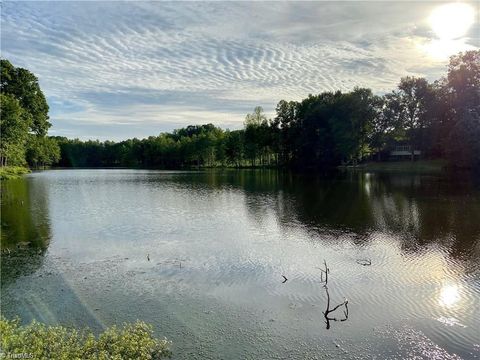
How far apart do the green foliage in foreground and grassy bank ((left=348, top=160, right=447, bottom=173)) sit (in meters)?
77.4

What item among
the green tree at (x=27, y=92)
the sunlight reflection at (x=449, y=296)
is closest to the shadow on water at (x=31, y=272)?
the sunlight reflection at (x=449, y=296)

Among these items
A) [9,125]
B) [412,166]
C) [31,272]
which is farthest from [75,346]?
[412,166]

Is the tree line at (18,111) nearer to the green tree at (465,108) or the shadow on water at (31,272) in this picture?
the shadow on water at (31,272)

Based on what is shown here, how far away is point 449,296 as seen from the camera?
1341 cm

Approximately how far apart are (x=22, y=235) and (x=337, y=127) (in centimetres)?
7797

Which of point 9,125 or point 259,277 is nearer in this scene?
point 259,277

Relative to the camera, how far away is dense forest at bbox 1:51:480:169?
6650 centimetres

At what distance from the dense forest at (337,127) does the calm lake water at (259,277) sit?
4149 cm

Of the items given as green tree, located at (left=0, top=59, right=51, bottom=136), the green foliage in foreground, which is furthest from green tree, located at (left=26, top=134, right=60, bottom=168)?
the green foliage in foreground

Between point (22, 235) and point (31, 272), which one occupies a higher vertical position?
point (22, 235)

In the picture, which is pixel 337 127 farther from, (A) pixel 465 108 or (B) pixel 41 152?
(B) pixel 41 152

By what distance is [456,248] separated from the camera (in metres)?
19.5

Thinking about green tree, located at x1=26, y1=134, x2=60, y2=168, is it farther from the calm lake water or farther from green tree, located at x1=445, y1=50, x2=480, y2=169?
green tree, located at x1=445, y1=50, x2=480, y2=169

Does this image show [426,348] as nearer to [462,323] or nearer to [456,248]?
[462,323]
